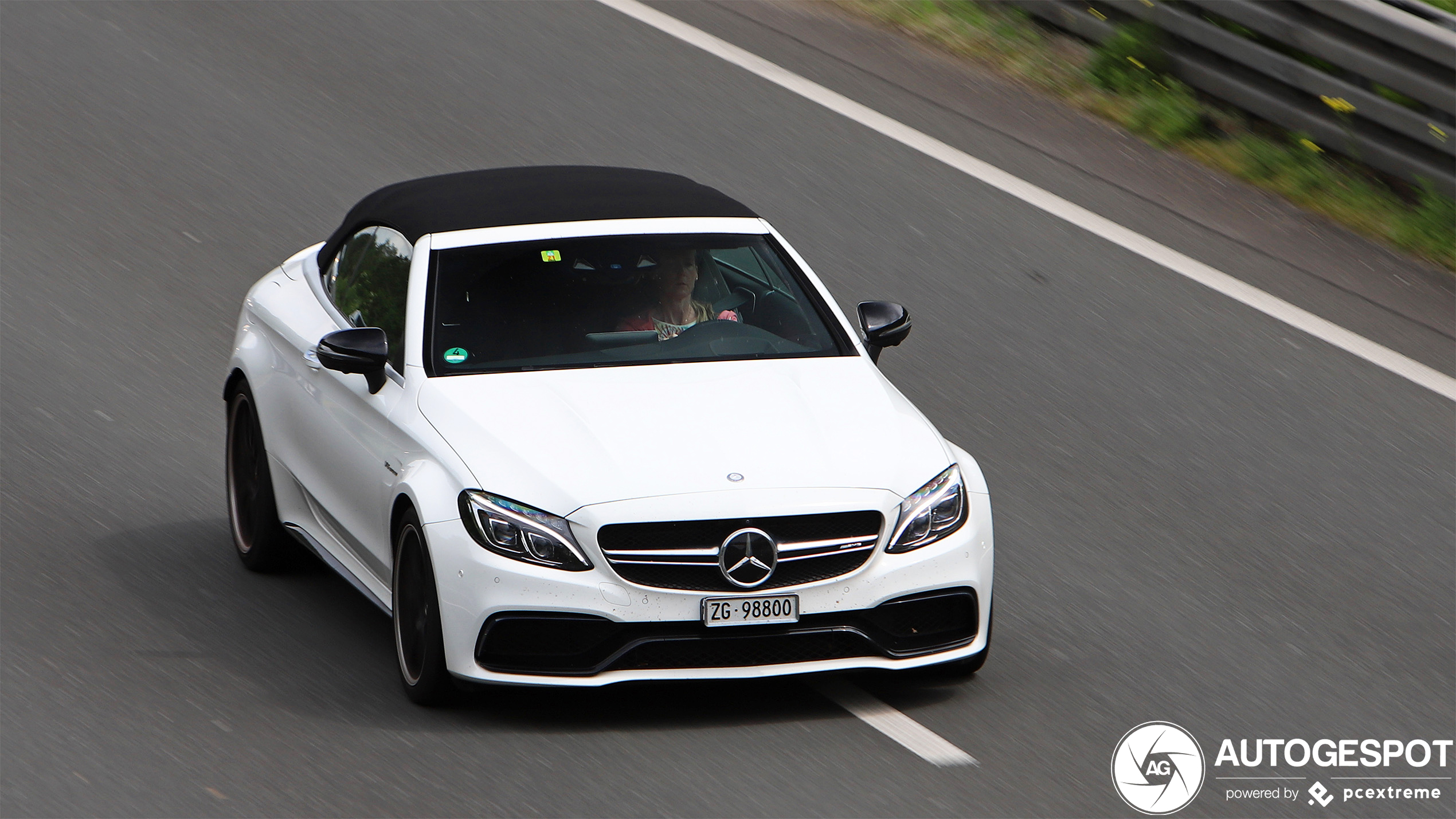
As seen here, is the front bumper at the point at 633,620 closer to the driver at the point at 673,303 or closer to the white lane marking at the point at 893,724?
the white lane marking at the point at 893,724

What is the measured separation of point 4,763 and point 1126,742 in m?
3.55

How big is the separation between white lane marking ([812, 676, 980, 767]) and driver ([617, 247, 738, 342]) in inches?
57.2

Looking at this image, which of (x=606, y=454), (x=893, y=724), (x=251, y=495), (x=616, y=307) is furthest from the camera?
(x=251, y=495)

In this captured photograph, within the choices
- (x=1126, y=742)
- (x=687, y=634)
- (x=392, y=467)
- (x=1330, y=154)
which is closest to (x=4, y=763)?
(x=392, y=467)

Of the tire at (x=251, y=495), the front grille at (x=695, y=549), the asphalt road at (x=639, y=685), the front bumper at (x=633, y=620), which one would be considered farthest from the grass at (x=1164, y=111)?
the tire at (x=251, y=495)

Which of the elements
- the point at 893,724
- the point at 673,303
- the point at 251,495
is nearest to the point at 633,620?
the point at 893,724

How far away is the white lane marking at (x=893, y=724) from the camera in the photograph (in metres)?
6.85

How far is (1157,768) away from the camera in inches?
271

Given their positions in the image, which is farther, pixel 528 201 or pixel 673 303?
pixel 528 201

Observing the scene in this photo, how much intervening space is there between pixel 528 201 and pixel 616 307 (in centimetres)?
73

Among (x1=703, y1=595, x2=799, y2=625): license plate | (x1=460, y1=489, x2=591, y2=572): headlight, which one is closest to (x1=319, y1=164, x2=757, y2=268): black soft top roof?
(x1=460, y1=489, x2=591, y2=572): headlight

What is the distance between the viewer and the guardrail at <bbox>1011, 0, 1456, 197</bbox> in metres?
12.4

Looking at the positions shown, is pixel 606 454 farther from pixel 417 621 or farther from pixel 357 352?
pixel 357 352

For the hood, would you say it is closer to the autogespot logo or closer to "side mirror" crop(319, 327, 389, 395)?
"side mirror" crop(319, 327, 389, 395)
